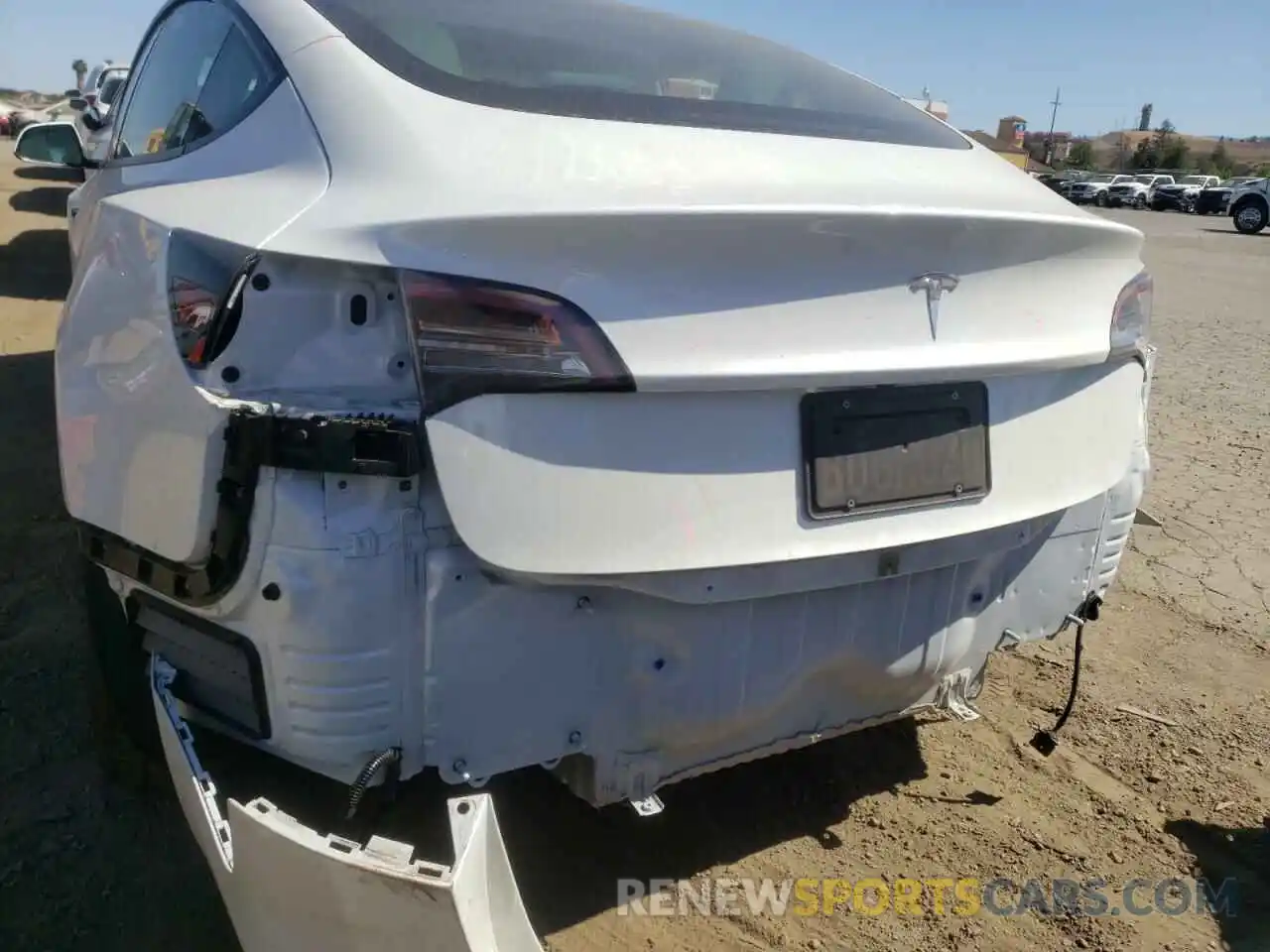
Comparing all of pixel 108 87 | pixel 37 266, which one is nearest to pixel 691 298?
pixel 108 87

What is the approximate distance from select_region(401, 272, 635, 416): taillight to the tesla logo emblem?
637 mm

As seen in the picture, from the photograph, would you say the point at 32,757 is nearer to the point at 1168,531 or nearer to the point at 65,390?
the point at 65,390

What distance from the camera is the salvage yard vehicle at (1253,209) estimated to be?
27484 millimetres

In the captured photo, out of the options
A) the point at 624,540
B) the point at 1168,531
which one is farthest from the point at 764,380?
the point at 1168,531

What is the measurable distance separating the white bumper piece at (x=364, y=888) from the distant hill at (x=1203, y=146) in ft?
282

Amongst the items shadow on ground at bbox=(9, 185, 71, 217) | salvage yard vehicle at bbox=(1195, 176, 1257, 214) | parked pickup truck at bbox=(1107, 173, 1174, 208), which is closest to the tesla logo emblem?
shadow on ground at bbox=(9, 185, 71, 217)

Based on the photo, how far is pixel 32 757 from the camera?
2445 millimetres

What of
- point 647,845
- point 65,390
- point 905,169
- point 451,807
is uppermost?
point 905,169

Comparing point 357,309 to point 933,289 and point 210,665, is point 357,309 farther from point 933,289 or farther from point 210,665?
point 933,289

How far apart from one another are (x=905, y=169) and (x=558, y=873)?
1.65m

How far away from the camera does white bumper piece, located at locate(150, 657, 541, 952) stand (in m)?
1.28

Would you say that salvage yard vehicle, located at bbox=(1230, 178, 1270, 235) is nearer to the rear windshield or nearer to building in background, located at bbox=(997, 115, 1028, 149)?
building in background, located at bbox=(997, 115, 1028, 149)

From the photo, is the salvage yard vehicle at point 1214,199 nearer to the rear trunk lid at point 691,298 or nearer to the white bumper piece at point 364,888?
the rear trunk lid at point 691,298

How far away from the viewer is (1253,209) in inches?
1091
